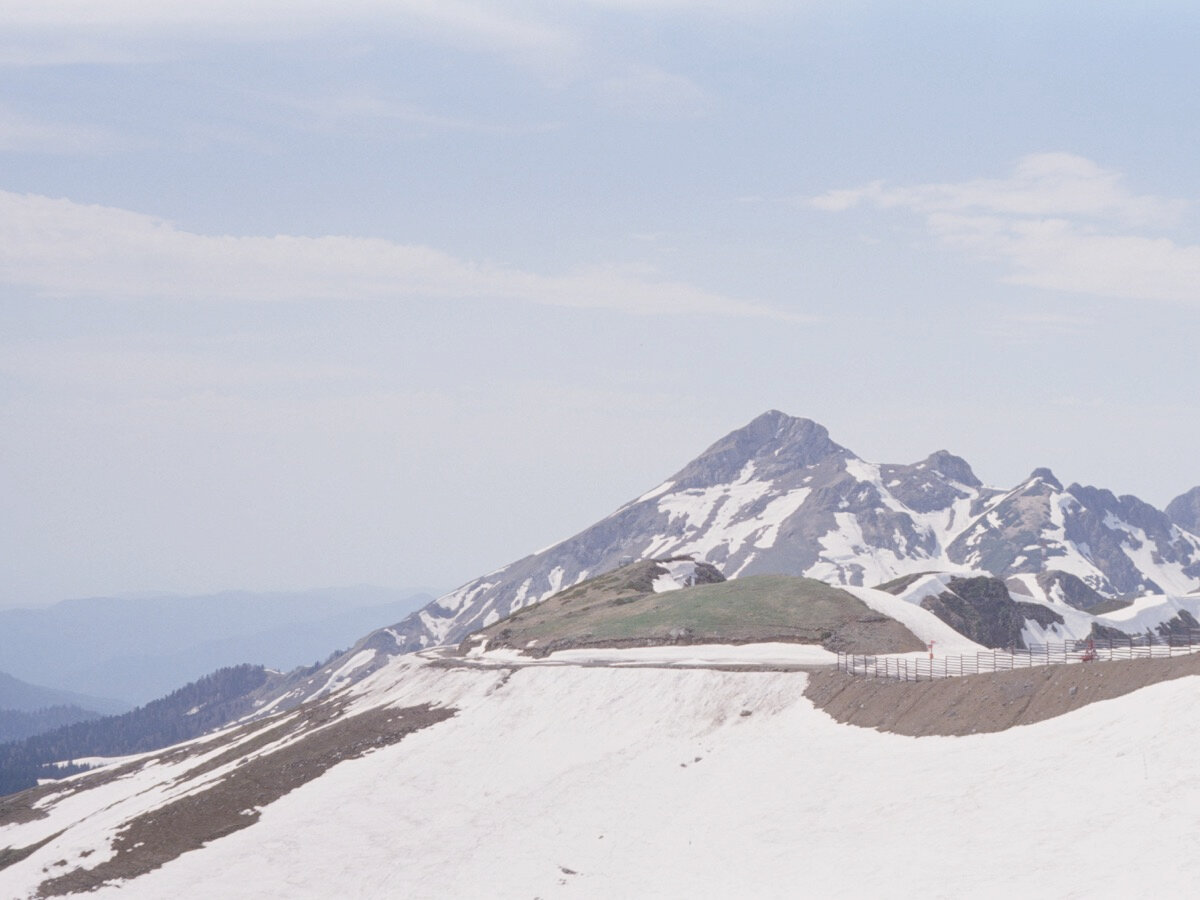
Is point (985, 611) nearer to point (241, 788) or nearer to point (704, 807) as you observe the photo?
point (241, 788)

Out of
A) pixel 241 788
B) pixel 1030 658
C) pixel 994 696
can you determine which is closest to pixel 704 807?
pixel 994 696

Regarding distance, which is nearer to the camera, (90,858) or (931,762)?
(931,762)

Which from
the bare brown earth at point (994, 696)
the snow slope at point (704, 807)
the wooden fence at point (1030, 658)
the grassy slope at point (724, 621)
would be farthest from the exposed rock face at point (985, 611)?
the bare brown earth at point (994, 696)

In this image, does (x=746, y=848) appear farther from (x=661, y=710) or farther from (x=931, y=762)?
(x=661, y=710)

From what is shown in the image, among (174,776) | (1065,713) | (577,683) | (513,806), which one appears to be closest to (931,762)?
(1065,713)

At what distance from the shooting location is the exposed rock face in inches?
6432

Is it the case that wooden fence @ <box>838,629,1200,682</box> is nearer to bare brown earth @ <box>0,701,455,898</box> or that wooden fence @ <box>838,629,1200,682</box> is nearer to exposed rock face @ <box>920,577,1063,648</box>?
bare brown earth @ <box>0,701,455,898</box>

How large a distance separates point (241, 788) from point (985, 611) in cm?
12952

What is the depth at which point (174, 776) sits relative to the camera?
9119 centimetres

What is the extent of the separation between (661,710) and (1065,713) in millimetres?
28159

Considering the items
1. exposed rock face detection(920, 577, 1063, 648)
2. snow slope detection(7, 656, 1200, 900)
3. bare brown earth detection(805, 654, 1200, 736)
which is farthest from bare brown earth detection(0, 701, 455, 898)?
exposed rock face detection(920, 577, 1063, 648)

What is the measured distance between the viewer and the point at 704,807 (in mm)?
54500

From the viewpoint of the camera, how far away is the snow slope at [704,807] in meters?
37.0

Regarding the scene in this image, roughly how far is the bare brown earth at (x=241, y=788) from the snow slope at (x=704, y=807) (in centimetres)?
153
